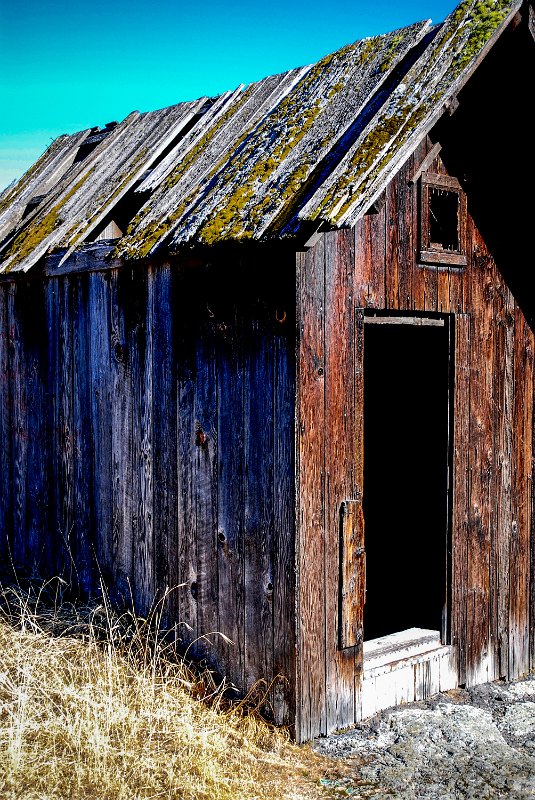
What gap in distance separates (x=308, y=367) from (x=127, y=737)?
218 centimetres

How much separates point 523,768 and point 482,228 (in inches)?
137

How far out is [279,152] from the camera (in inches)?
202

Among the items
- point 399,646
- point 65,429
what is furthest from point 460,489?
point 65,429

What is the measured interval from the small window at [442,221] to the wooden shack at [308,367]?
2cm

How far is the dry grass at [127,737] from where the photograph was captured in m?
3.86

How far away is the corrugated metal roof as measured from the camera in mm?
4430

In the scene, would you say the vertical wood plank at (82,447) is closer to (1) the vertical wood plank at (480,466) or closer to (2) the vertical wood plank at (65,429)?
(2) the vertical wood plank at (65,429)

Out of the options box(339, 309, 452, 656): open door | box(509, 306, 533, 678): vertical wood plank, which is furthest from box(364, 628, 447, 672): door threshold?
box(509, 306, 533, 678): vertical wood plank

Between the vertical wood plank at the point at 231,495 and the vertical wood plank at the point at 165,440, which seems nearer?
the vertical wood plank at the point at 231,495

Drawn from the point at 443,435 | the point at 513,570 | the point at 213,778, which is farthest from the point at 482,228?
the point at 213,778

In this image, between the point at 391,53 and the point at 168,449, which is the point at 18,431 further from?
the point at 391,53

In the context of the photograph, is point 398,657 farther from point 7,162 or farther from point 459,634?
point 7,162

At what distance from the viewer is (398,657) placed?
521 centimetres

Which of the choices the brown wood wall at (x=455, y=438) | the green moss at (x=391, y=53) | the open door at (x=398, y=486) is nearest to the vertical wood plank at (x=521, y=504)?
the brown wood wall at (x=455, y=438)
